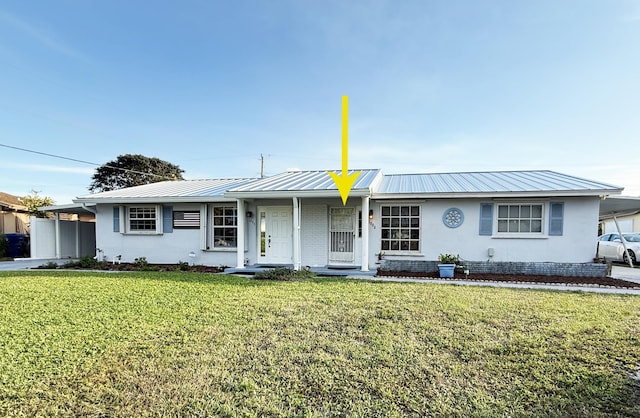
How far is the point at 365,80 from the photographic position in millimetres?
11609

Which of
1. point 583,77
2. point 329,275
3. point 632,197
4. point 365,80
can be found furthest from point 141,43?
point 632,197

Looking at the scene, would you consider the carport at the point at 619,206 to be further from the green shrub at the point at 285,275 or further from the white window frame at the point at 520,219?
the green shrub at the point at 285,275

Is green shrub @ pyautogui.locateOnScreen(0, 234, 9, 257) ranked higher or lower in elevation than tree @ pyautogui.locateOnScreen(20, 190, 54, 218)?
lower

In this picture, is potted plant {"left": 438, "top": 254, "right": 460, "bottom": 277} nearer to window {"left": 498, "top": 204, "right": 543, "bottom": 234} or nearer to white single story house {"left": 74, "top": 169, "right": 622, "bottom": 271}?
white single story house {"left": 74, "top": 169, "right": 622, "bottom": 271}

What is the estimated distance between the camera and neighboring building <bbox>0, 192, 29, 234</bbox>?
17.8 metres

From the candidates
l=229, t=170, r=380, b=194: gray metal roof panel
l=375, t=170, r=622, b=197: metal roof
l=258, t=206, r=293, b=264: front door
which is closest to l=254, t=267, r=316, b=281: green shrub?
l=258, t=206, r=293, b=264: front door

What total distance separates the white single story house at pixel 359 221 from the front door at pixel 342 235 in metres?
0.03

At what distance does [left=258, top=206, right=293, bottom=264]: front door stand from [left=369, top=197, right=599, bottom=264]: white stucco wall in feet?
9.42

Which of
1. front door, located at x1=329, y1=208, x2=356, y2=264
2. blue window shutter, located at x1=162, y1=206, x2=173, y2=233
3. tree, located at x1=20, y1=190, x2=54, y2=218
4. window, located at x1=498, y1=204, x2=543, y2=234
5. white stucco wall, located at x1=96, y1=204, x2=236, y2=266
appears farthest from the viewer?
tree, located at x1=20, y1=190, x2=54, y2=218

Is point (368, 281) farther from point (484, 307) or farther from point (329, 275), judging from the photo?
point (484, 307)

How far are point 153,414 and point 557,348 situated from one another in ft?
14.4

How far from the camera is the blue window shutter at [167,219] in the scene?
11.2 m

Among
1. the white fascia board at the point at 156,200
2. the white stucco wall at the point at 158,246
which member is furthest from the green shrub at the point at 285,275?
the white fascia board at the point at 156,200

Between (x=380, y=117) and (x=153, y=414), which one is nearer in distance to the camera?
(x=153, y=414)
